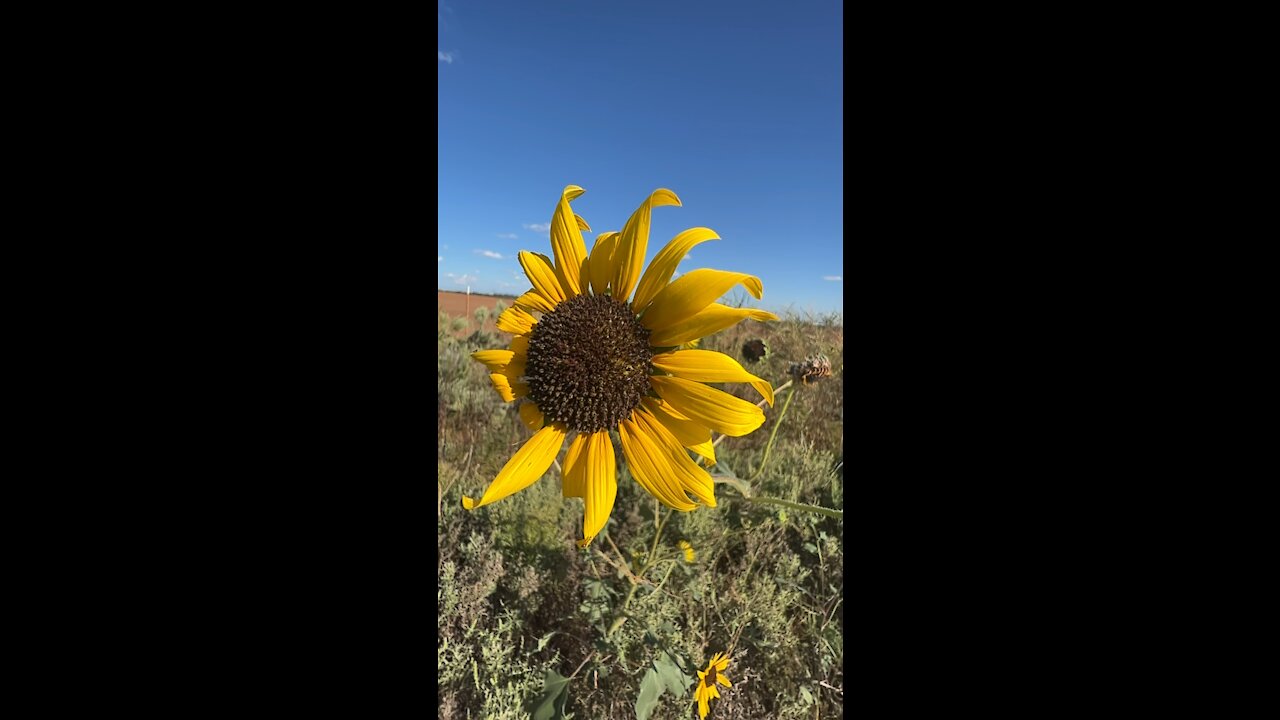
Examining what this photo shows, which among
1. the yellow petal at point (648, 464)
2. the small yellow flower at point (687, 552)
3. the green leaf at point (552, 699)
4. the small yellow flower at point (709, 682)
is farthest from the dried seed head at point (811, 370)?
the green leaf at point (552, 699)

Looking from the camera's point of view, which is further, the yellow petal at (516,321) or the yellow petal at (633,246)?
the yellow petal at (516,321)

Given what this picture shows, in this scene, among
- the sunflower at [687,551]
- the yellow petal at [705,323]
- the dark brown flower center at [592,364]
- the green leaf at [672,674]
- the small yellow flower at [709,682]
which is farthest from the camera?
the sunflower at [687,551]

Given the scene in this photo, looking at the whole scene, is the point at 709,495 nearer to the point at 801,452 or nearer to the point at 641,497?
the point at 641,497

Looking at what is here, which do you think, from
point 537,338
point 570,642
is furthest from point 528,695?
point 537,338

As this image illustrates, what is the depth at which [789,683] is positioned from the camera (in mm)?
1451

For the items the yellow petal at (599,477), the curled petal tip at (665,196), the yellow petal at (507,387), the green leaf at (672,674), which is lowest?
the green leaf at (672,674)

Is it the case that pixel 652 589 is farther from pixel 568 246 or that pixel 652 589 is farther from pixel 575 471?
pixel 568 246

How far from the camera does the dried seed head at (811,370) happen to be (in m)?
1.61

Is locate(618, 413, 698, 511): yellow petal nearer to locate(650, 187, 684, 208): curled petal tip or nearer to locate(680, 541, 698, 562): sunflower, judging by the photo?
locate(650, 187, 684, 208): curled petal tip

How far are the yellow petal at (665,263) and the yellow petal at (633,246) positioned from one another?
0.08ft

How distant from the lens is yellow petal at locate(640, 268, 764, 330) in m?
0.86

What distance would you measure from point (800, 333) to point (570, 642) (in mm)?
1476

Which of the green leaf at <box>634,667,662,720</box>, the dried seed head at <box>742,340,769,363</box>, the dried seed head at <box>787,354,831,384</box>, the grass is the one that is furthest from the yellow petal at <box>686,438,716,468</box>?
the dried seed head at <box>742,340,769,363</box>

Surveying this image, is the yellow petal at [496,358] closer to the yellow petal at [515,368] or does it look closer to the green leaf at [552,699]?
the yellow petal at [515,368]
